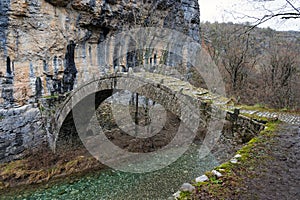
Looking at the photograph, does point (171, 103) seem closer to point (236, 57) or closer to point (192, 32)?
point (236, 57)

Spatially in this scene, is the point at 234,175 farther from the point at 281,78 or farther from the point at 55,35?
the point at 281,78

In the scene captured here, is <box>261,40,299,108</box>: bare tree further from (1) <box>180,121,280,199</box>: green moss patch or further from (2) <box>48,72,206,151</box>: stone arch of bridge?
(1) <box>180,121,280,199</box>: green moss patch

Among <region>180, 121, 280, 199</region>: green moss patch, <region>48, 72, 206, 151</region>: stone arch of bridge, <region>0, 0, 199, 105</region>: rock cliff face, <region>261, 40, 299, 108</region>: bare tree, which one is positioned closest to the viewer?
<region>180, 121, 280, 199</region>: green moss patch

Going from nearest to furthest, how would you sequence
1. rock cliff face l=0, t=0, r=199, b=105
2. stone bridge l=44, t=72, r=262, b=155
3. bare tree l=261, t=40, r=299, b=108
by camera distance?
stone bridge l=44, t=72, r=262, b=155 < rock cliff face l=0, t=0, r=199, b=105 < bare tree l=261, t=40, r=299, b=108

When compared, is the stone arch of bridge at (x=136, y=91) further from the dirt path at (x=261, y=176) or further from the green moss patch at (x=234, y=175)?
the dirt path at (x=261, y=176)

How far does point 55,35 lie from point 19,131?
16.8 ft

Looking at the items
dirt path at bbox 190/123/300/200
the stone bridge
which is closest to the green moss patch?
dirt path at bbox 190/123/300/200

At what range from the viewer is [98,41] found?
1348 cm

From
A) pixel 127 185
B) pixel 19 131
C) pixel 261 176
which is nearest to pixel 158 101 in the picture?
pixel 127 185

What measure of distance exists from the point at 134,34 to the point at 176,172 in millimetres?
9291

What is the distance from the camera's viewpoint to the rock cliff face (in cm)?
980

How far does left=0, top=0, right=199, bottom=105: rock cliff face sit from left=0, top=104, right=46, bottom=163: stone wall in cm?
55

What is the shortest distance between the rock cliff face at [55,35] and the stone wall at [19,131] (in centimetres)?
55

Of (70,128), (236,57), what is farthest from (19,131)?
(236,57)
